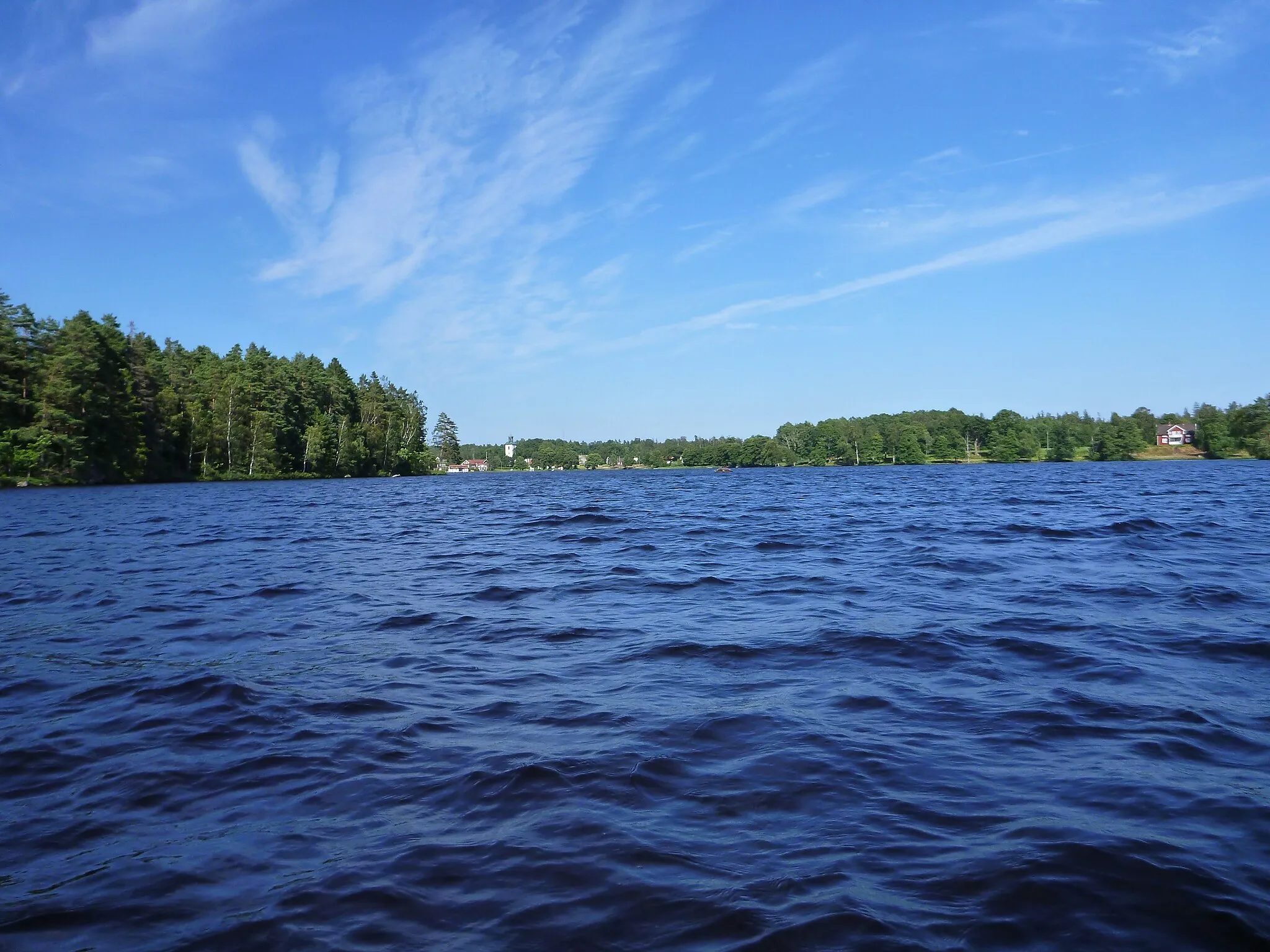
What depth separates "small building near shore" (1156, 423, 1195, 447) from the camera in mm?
151625

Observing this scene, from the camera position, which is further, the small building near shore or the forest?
the small building near shore

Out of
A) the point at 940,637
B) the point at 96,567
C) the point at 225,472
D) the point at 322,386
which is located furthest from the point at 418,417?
the point at 940,637

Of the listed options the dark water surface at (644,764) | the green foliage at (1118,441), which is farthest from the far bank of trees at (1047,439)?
the dark water surface at (644,764)

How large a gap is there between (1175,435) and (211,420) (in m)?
174

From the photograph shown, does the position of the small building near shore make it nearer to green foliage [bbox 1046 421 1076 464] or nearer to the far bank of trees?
the far bank of trees

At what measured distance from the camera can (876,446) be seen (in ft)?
617

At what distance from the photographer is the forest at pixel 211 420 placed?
6569 centimetres

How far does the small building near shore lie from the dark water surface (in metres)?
170

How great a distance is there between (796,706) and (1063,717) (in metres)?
2.28

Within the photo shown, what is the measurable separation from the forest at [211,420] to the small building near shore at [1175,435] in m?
2.61

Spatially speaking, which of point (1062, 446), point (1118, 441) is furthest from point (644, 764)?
point (1062, 446)

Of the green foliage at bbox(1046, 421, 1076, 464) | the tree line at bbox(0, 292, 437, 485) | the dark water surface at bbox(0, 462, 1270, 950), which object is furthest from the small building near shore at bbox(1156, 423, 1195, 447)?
the dark water surface at bbox(0, 462, 1270, 950)

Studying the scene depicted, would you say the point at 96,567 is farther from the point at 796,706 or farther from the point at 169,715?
the point at 796,706

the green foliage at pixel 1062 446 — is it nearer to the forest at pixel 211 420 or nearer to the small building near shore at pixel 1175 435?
the forest at pixel 211 420
